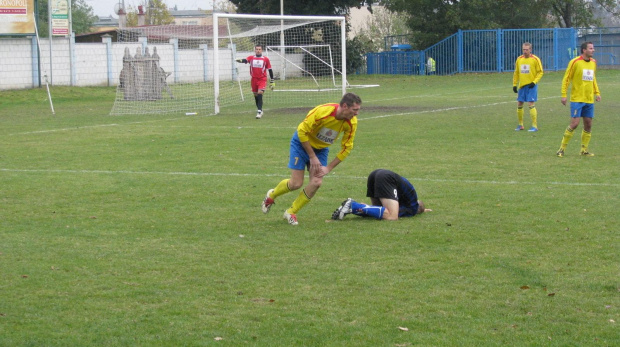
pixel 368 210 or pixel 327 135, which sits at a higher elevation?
pixel 327 135

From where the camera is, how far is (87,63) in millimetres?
39125

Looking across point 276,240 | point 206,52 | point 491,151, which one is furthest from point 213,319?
point 206,52

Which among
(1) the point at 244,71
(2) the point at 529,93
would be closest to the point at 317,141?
(2) the point at 529,93

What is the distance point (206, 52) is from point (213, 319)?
3453cm

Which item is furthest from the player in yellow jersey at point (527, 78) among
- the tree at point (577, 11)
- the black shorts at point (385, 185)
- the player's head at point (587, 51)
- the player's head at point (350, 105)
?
the tree at point (577, 11)

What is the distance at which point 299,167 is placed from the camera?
29.6ft

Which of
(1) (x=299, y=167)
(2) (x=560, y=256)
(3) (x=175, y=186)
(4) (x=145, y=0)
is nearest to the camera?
(2) (x=560, y=256)

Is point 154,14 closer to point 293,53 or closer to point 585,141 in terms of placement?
point 293,53

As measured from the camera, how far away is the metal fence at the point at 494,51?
5016 centimetres

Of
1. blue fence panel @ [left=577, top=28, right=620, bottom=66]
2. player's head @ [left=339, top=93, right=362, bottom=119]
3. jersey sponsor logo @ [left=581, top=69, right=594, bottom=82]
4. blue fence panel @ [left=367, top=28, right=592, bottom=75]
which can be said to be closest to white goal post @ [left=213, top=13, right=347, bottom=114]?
jersey sponsor logo @ [left=581, top=69, right=594, bottom=82]

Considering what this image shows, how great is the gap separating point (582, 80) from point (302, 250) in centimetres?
828

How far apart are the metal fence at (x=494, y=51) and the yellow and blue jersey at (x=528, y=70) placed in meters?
31.7

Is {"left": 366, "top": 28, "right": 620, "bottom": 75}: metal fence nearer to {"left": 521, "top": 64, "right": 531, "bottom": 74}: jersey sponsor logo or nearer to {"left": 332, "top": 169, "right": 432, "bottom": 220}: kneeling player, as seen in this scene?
{"left": 521, "top": 64, "right": 531, "bottom": 74}: jersey sponsor logo

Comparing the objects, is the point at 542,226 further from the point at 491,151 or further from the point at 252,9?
the point at 252,9
